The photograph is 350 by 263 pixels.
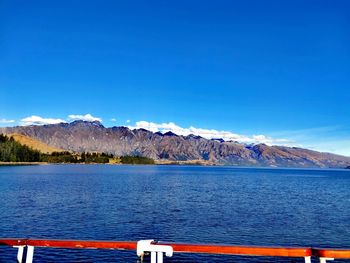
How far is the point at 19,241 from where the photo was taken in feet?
35.0

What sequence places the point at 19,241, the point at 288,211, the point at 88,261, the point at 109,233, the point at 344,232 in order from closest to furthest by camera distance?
the point at 19,241 < the point at 88,261 < the point at 109,233 < the point at 344,232 < the point at 288,211

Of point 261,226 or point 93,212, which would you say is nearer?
point 261,226

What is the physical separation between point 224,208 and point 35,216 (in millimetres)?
32169

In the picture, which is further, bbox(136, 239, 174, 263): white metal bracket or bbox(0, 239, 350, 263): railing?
bbox(136, 239, 174, 263): white metal bracket

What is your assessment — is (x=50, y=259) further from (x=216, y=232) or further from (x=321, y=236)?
(x=321, y=236)

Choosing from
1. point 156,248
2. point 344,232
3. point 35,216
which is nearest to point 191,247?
point 156,248

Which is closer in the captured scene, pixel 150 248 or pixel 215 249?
pixel 215 249

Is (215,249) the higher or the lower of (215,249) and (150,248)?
the higher

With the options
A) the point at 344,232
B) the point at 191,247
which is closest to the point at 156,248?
the point at 191,247

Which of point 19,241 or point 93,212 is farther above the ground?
point 19,241

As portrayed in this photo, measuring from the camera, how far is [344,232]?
45.2m

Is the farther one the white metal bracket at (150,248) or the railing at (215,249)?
the white metal bracket at (150,248)

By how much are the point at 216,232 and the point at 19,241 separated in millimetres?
34318

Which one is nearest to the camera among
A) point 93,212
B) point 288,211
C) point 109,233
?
point 109,233
